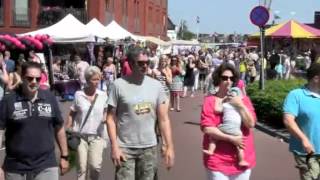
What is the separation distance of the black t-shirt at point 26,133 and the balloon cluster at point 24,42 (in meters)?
17.4

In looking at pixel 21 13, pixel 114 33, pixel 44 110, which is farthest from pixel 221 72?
pixel 21 13

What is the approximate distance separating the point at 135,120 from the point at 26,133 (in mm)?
962

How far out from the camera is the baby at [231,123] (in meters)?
5.75

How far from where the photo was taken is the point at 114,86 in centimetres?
611

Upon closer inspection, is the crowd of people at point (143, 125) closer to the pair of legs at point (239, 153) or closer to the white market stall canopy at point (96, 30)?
the pair of legs at point (239, 153)

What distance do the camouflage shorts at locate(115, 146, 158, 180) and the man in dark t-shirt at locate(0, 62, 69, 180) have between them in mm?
619

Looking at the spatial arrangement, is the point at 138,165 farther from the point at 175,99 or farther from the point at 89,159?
the point at 175,99

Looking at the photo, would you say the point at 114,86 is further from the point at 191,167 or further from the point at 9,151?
the point at 191,167

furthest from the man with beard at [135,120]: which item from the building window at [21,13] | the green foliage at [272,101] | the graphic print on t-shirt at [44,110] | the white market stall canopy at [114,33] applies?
the building window at [21,13]

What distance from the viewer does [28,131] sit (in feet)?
18.5

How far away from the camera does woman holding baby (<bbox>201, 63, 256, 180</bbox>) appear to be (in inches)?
227

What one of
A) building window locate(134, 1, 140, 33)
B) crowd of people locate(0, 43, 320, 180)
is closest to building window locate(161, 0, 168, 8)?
building window locate(134, 1, 140, 33)

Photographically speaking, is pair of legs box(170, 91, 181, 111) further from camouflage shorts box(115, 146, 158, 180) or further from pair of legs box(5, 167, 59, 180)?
pair of legs box(5, 167, 59, 180)

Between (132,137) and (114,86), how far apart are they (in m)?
0.48
